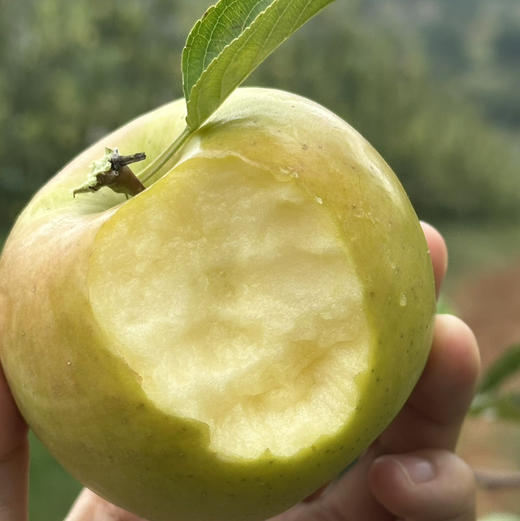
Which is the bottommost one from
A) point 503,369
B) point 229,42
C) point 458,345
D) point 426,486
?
point 503,369

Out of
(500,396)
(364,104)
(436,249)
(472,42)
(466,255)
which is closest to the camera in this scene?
(436,249)

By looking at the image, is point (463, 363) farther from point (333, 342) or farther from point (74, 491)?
point (74, 491)

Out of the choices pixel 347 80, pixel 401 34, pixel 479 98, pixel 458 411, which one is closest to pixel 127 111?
pixel 347 80

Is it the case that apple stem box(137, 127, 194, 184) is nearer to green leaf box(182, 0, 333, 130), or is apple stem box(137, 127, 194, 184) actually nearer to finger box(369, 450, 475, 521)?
green leaf box(182, 0, 333, 130)

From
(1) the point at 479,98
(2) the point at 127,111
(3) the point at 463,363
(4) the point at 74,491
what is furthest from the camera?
(1) the point at 479,98

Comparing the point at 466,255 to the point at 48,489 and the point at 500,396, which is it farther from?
the point at 500,396

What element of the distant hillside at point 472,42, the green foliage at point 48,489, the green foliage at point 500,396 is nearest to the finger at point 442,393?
the green foliage at point 500,396

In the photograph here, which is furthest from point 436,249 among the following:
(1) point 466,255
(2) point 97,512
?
(1) point 466,255

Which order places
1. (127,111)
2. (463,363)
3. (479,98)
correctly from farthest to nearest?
(479,98)
(127,111)
(463,363)
